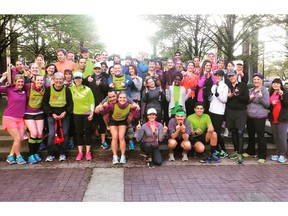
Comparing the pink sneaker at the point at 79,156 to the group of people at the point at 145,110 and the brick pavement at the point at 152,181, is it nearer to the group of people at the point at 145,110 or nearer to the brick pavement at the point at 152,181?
the group of people at the point at 145,110

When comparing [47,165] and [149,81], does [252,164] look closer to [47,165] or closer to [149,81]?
[149,81]

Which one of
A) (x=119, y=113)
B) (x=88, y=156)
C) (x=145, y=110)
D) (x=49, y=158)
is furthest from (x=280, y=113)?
(x=49, y=158)

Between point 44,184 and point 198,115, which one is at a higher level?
point 198,115

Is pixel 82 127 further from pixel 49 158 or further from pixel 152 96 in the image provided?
pixel 152 96

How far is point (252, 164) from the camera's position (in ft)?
21.7

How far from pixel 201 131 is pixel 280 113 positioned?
71.8 inches

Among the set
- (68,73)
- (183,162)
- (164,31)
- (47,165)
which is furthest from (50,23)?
(183,162)

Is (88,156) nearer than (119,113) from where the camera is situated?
No

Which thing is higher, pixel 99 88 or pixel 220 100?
pixel 99 88

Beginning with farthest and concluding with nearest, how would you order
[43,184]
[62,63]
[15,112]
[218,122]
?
[62,63], [218,122], [15,112], [43,184]

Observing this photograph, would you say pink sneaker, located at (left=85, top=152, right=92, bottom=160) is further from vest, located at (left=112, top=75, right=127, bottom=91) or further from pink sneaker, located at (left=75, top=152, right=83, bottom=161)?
vest, located at (left=112, top=75, right=127, bottom=91)

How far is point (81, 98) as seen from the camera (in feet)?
22.0

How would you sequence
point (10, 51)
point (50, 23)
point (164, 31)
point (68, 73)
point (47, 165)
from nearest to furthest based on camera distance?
point (47, 165) → point (68, 73) → point (50, 23) → point (164, 31) → point (10, 51)

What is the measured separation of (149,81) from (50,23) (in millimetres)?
10467
